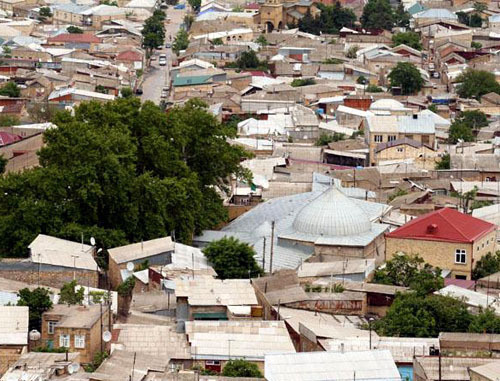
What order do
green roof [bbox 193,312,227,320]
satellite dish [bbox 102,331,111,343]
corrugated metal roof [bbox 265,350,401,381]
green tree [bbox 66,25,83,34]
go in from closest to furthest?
corrugated metal roof [bbox 265,350,401,381] < satellite dish [bbox 102,331,111,343] < green roof [bbox 193,312,227,320] < green tree [bbox 66,25,83,34]

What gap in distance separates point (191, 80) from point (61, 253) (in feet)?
76.5

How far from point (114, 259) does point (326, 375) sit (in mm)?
7428

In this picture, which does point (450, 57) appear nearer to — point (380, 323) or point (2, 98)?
Answer: point (2, 98)

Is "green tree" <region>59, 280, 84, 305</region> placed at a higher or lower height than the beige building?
lower

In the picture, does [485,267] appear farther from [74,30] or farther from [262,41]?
[74,30]

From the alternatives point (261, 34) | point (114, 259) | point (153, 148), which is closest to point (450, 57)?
point (261, 34)

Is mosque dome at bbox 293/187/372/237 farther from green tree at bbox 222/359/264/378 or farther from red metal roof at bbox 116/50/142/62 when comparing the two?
red metal roof at bbox 116/50/142/62

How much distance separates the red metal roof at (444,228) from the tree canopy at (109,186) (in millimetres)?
3788

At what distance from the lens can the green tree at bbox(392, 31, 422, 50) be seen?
57.5 m

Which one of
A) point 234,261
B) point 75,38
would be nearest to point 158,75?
point 75,38

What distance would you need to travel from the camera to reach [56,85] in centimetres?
4688

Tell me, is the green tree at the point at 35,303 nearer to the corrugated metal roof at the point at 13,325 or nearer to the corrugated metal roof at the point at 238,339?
the corrugated metal roof at the point at 13,325

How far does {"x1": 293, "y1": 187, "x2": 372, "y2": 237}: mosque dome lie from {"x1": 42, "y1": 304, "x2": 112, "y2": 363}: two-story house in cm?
637

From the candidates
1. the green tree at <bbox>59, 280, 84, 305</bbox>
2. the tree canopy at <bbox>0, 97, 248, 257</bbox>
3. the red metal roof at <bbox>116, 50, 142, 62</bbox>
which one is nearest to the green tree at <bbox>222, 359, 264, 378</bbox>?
the green tree at <bbox>59, 280, 84, 305</bbox>
